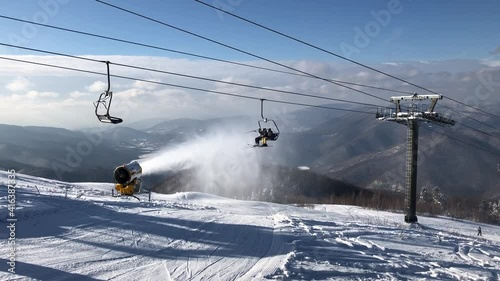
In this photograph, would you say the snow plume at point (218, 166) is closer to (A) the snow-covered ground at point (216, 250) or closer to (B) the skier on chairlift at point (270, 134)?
(B) the skier on chairlift at point (270, 134)

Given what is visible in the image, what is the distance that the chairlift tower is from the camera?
30.7m

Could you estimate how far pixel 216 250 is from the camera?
41.1ft

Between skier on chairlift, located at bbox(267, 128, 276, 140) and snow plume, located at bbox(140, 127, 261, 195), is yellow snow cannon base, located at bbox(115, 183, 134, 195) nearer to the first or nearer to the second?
skier on chairlift, located at bbox(267, 128, 276, 140)

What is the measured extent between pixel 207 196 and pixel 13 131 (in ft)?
511

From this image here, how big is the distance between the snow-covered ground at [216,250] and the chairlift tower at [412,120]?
1578cm

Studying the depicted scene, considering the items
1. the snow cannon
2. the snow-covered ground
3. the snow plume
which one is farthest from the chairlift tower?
the snow plume

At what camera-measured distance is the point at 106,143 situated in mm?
159250

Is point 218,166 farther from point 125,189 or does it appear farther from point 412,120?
point 125,189

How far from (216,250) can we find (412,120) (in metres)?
24.9

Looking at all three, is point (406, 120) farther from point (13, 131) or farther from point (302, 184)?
point (13, 131)

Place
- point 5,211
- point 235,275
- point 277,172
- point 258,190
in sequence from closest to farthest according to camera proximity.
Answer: point 235,275, point 5,211, point 258,190, point 277,172

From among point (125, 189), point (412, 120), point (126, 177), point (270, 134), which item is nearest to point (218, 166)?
point (412, 120)

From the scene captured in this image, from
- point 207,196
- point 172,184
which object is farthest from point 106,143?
point 207,196

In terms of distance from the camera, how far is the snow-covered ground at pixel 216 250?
391 inches
